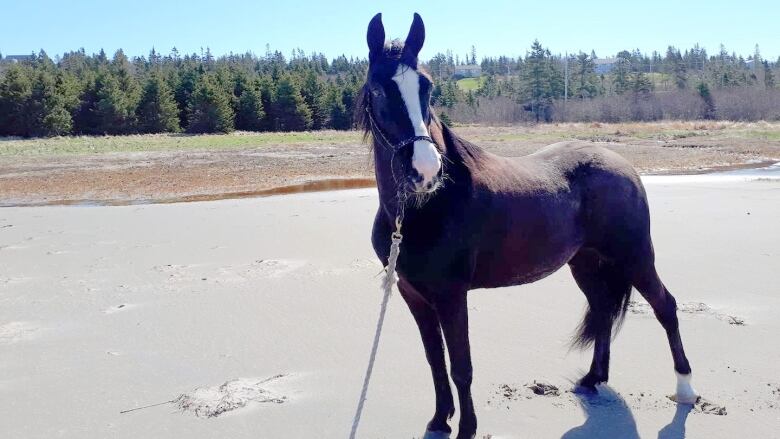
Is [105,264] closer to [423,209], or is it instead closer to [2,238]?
[2,238]

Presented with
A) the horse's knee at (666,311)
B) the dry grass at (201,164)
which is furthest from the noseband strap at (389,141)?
the dry grass at (201,164)

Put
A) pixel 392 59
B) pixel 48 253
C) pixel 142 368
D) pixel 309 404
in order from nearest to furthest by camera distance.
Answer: pixel 392 59
pixel 309 404
pixel 142 368
pixel 48 253

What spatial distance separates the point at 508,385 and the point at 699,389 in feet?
4.05

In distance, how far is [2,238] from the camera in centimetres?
929

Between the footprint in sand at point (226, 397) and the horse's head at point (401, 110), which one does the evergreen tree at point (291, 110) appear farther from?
the horse's head at point (401, 110)

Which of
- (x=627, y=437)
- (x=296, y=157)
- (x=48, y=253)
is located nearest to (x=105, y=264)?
(x=48, y=253)

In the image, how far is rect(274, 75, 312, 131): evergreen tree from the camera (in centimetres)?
4925

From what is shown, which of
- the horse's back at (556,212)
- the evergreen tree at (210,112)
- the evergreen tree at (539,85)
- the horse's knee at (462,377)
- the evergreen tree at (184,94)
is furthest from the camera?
the evergreen tree at (539,85)

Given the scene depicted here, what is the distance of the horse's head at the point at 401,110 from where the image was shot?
8.70 feet

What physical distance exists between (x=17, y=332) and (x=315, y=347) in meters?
2.60

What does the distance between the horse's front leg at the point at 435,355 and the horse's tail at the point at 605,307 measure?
48.1 inches

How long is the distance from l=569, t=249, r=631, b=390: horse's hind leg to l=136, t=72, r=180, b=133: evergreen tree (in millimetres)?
45934

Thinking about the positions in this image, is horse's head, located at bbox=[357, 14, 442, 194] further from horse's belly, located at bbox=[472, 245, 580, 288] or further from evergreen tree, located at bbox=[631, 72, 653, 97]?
evergreen tree, located at bbox=[631, 72, 653, 97]

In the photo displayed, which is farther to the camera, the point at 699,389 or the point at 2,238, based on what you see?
the point at 2,238
